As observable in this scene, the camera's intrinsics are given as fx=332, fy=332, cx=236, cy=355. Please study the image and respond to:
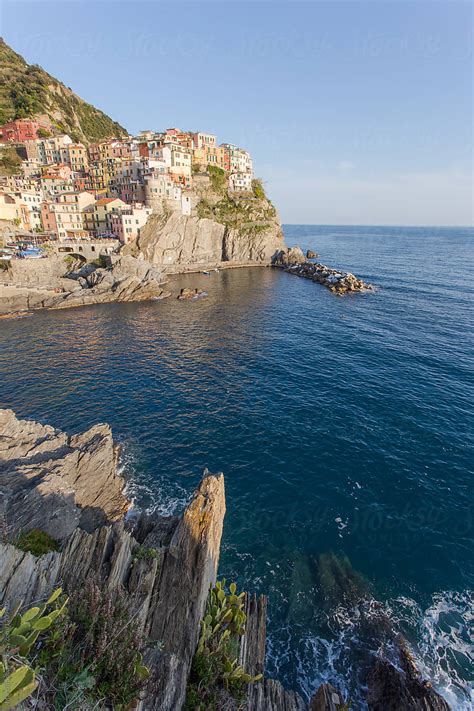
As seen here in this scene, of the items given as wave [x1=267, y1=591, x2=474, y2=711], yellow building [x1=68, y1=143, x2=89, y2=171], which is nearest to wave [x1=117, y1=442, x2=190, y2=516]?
wave [x1=267, y1=591, x2=474, y2=711]

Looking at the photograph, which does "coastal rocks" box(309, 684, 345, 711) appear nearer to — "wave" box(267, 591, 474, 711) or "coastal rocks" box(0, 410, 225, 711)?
"wave" box(267, 591, 474, 711)

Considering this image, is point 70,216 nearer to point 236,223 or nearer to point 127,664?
point 236,223

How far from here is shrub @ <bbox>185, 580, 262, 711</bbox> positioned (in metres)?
12.3

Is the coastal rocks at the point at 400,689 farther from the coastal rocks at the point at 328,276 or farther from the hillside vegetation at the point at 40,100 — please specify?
the hillside vegetation at the point at 40,100

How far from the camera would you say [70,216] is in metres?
104

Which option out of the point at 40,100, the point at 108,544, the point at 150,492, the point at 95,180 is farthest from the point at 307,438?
the point at 40,100

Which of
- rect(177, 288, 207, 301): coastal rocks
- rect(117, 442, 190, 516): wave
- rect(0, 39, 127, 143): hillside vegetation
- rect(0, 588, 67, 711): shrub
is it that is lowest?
rect(117, 442, 190, 516): wave

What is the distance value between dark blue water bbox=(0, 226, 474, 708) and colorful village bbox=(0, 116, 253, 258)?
45.2 metres

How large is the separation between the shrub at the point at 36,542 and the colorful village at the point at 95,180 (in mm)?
85106

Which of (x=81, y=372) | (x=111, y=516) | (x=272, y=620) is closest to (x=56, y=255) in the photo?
(x=81, y=372)

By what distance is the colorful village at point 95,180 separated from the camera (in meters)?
101

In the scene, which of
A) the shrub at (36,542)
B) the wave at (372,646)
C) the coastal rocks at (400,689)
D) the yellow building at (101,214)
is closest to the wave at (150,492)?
the shrub at (36,542)

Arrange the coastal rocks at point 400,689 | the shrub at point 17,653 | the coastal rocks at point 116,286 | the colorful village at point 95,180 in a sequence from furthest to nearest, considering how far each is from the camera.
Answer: the colorful village at point 95,180 → the coastal rocks at point 116,286 → the coastal rocks at point 400,689 → the shrub at point 17,653

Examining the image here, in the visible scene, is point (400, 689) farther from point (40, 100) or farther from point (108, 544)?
point (40, 100)
